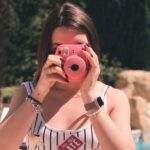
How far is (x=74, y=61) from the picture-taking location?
1854mm

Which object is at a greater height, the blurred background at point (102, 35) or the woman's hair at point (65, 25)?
the woman's hair at point (65, 25)

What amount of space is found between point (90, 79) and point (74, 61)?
0.09 m

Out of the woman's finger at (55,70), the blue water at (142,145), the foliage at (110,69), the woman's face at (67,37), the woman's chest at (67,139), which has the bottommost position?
the foliage at (110,69)

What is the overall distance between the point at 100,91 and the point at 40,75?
0.25 metres

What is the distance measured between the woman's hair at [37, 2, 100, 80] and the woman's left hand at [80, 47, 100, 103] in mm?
153

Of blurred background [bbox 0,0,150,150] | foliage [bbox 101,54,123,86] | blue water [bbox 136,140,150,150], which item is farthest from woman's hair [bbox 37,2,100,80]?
blurred background [bbox 0,0,150,150]

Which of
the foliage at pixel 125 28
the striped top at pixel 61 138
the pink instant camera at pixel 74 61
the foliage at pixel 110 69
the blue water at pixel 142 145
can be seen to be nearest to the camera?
the pink instant camera at pixel 74 61

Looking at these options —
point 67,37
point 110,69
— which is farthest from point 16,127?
point 110,69

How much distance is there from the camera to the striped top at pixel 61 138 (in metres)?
1.95

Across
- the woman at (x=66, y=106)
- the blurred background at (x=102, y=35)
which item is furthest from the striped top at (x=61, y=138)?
the blurred background at (x=102, y=35)

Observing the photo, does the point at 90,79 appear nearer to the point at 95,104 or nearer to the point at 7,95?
the point at 95,104

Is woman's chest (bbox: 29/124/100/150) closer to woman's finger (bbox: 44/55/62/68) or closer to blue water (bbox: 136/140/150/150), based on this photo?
woman's finger (bbox: 44/55/62/68)

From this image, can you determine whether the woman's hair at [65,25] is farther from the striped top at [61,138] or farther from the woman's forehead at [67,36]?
the striped top at [61,138]

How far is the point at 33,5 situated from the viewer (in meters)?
12.0
